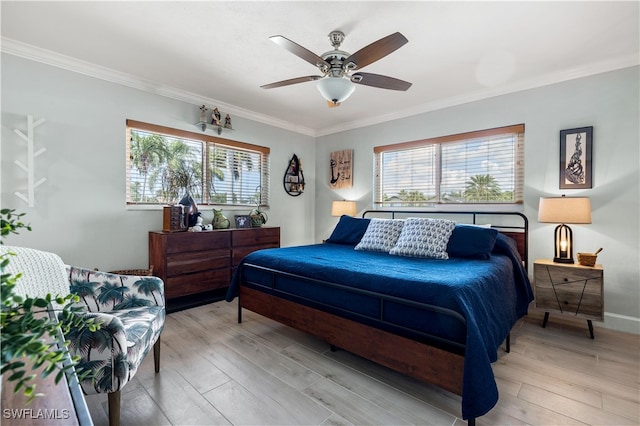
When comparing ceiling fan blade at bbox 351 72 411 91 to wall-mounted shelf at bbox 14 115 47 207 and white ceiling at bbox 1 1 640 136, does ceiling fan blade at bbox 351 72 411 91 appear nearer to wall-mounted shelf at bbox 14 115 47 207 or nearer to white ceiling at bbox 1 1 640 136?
white ceiling at bbox 1 1 640 136

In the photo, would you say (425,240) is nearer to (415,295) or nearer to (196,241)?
(415,295)

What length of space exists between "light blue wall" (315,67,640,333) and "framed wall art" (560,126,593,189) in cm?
5

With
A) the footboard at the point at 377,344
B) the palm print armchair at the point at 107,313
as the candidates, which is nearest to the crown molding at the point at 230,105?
the palm print armchair at the point at 107,313

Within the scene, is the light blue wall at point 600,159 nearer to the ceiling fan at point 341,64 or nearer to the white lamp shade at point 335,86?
→ the ceiling fan at point 341,64

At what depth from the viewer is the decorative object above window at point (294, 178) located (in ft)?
16.5

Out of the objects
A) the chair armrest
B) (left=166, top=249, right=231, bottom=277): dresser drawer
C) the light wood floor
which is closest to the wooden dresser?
(left=166, top=249, right=231, bottom=277): dresser drawer

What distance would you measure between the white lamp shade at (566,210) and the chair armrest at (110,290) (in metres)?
3.39

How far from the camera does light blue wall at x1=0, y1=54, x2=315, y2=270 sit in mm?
2688

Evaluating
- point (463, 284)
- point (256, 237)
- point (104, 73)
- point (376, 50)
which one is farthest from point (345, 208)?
point (104, 73)

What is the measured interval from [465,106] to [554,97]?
882mm

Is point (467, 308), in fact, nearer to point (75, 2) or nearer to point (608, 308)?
point (608, 308)

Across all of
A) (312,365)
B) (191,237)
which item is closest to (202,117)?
(191,237)

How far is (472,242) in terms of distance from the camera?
2.80 m

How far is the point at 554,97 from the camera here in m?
3.17
